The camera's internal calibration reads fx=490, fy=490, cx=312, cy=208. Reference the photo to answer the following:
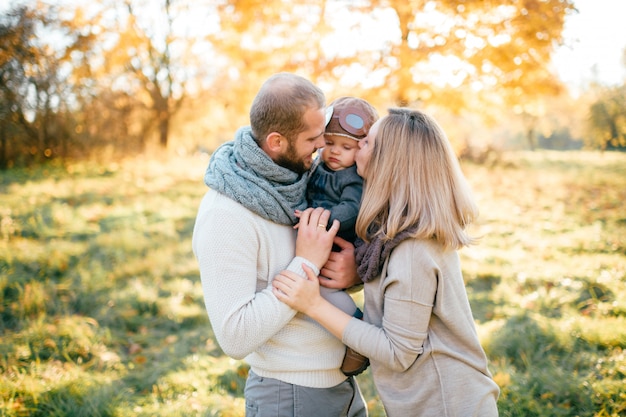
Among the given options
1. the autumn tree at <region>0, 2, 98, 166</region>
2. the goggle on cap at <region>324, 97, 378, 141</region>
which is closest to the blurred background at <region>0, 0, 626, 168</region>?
the autumn tree at <region>0, 2, 98, 166</region>

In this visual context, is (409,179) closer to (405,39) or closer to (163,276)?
(163,276)

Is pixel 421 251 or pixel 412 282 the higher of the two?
pixel 421 251

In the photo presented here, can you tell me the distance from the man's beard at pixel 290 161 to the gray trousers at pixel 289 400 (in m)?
0.87

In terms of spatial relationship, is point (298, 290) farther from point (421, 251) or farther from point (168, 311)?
point (168, 311)

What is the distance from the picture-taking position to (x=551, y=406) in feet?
10.6

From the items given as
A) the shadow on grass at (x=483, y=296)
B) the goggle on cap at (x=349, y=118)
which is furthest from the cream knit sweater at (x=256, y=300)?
the shadow on grass at (x=483, y=296)

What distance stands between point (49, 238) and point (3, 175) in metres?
4.93

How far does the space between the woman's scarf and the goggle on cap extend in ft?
1.79

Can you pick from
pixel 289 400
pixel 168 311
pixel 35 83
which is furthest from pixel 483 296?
pixel 35 83

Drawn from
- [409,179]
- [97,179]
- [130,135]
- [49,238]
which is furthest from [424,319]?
[130,135]

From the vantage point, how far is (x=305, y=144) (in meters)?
2.01

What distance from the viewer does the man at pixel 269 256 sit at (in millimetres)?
1792

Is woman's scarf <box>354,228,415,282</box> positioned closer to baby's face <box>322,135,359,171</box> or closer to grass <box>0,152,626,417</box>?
baby's face <box>322,135,359,171</box>

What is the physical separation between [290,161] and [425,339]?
0.88m
